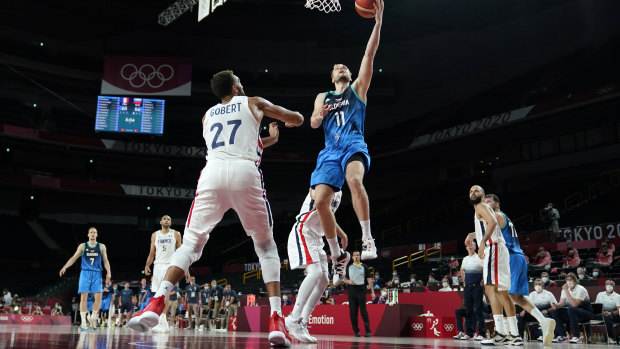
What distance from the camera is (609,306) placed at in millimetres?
10836

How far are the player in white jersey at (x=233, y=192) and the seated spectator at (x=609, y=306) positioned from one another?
340 inches

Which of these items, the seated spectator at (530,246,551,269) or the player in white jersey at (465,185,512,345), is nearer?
the player in white jersey at (465,185,512,345)

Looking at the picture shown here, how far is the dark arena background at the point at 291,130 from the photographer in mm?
27141

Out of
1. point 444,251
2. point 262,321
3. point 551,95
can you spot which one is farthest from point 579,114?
point 262,321

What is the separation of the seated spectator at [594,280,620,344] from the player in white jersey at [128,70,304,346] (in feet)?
28.4

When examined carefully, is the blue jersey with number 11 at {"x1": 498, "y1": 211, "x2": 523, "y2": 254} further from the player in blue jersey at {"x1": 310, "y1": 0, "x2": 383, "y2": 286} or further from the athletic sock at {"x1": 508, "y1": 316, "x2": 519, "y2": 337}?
the player in blue jersey at {"x1": 310, "y1": 0, "x2": 383, "y2": 286}

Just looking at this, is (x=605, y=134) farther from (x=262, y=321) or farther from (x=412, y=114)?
(x=262, y=321)

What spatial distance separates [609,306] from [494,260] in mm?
5000

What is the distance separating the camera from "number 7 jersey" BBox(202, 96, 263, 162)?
4.50 meters

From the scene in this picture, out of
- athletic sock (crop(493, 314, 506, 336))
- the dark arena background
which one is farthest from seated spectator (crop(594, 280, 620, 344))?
the dark arena background

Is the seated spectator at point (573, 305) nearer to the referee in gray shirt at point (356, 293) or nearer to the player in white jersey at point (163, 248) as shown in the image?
the referee in gray shirt at point (356, 293)

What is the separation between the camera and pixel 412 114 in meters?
34.7

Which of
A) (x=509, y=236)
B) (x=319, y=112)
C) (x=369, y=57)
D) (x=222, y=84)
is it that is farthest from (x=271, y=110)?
(x=509, y=236)

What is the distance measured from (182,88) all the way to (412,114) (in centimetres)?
1449
